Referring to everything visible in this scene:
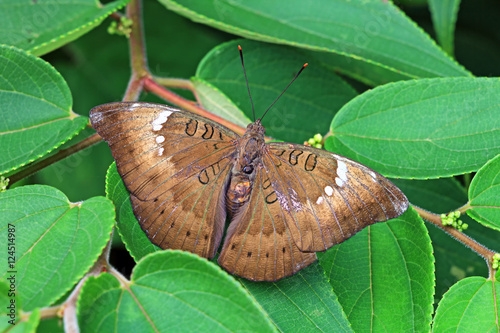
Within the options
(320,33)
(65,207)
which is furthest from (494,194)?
(65,207)

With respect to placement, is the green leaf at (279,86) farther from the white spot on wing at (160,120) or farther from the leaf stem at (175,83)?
the white spot on wing at (160,120)

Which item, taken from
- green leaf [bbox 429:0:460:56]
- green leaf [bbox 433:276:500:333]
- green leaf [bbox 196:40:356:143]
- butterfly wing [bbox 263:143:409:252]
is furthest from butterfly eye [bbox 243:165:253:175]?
green leaf [bbox 429:0:460:56]

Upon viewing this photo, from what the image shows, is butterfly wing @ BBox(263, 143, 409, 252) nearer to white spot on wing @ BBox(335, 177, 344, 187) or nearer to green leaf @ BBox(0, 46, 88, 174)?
white spot on wing @ BBox(335, 177, 344, 187)

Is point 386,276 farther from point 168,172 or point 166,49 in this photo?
point 166,49

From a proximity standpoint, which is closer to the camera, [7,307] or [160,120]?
[7,307]

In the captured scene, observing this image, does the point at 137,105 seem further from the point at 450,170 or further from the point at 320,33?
the point at 450,170

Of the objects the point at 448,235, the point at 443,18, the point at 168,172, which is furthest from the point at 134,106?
the point at 443,18
